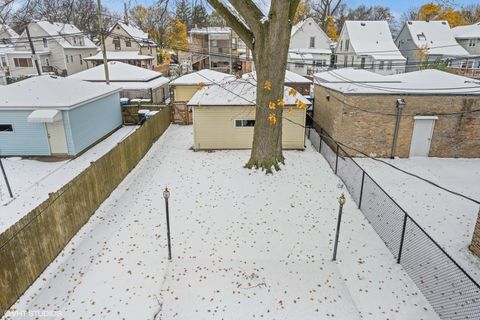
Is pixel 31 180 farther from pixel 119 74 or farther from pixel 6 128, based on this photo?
pixel 119 74

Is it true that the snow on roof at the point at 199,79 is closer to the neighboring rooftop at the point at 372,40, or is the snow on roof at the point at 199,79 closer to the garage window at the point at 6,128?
the garage window at the point at 6,128

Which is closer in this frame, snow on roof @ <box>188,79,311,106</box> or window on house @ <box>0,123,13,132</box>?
window on house @ <box>0,123,13,132</box>

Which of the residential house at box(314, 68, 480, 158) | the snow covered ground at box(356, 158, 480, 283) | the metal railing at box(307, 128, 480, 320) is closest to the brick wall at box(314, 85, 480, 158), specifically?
the residential house at box(314, 68, 480, 158)

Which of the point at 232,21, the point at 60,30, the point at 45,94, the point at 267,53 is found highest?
the point at 60,30

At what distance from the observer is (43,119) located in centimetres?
1250

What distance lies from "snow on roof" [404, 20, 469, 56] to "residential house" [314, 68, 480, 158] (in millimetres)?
28260

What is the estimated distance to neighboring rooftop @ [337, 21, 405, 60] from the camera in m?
37.3

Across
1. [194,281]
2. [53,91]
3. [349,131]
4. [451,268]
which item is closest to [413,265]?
[451,268]

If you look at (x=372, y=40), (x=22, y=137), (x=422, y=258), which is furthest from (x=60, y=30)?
(x=422, y=258)

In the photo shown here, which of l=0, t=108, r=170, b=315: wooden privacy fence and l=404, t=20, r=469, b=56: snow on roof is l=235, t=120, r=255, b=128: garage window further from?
l=404, t=20, r=469, b=56: snow on roof

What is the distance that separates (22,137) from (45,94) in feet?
6.75

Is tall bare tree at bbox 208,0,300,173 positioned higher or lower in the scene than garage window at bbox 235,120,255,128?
higher

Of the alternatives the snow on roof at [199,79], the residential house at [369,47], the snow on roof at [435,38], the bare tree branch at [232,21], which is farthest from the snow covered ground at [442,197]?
the snow on roof at [435,38]

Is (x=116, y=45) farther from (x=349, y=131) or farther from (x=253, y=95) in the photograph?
(x=349, y=131)
